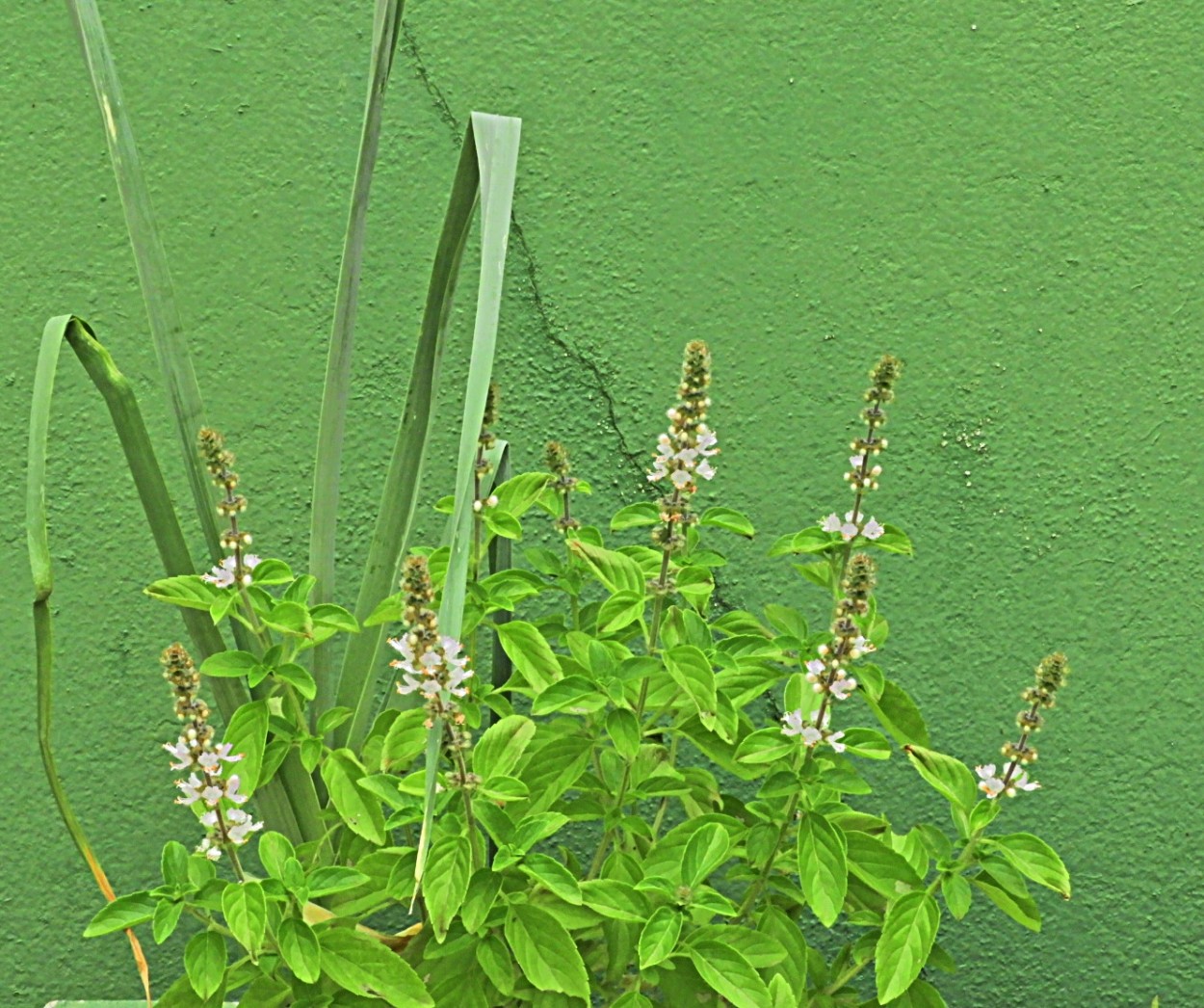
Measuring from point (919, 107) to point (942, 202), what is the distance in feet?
0.42

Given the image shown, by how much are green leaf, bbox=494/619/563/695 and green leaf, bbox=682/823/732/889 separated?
199mm

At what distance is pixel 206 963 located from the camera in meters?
1.07

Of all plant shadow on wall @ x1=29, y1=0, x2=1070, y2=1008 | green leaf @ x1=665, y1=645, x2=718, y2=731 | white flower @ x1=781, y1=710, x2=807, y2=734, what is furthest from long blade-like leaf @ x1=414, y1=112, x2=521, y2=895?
white flower @ x1=781, y1=710, x2=807, y2=734

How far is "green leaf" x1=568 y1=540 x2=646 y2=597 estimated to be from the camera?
118 centimetres

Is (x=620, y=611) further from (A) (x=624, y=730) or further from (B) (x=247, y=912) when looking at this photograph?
(B) (x=247, y=912)

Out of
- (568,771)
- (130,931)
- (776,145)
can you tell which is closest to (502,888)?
(568,771)

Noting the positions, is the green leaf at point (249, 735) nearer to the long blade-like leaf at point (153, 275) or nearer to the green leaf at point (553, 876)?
the long blade-like leaf at point (153, 275)

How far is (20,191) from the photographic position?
162 centimetres

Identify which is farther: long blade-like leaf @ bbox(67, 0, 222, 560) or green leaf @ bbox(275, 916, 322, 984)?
long blade-like leaf @ bbox(67, 0, 222, 560)

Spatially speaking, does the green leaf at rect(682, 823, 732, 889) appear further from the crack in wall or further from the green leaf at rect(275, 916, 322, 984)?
the crack in wall

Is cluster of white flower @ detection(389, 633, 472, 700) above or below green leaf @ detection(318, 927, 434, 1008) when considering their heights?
above

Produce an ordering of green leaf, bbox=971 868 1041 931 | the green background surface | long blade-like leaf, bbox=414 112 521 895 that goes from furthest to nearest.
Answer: the green background surface
green leaf, bbox=971 868 1041 931
long blade-like leaf, bbox=414 112 521 895

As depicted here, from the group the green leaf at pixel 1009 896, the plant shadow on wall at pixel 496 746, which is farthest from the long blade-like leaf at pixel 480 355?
the green leaf at pixel 1009 896

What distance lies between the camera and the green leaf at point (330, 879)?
42.6 inches
